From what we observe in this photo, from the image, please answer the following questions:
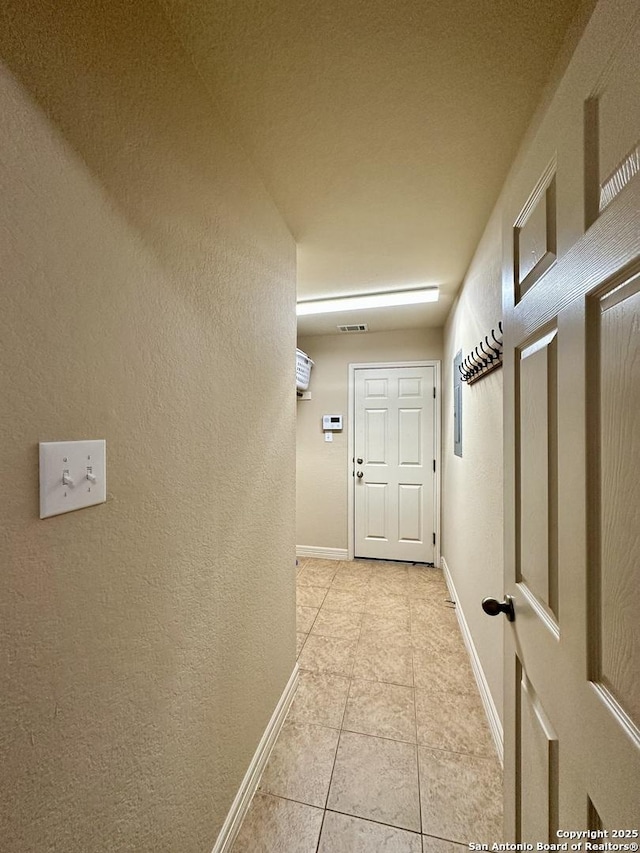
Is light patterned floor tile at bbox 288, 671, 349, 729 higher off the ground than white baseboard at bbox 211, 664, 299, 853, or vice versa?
white baseboard at bbox 211, 664, 299, 853

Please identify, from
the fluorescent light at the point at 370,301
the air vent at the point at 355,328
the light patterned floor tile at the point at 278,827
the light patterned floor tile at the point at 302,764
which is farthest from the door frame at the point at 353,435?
the light patterned floor tile at the point at 278,827

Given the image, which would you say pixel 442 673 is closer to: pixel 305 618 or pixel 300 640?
pixel 300 640

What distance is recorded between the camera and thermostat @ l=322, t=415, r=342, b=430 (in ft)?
12.1

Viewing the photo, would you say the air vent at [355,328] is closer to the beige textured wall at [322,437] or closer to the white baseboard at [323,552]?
the beige textured wall at [322,437]

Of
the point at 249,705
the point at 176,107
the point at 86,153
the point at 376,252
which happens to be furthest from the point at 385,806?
the point at 376,252

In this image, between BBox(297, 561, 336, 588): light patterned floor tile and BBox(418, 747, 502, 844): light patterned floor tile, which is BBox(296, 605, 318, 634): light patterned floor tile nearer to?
BBox(297, 561, 336, 588): light patterned floor tile

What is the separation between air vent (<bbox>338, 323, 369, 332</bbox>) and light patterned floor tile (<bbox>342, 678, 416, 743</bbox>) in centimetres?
282

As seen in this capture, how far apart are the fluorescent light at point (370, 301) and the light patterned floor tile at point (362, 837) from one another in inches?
112

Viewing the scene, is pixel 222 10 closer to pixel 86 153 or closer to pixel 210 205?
pixel 210 205

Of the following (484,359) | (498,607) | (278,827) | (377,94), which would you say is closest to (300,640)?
(278,827)

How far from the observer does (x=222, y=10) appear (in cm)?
84

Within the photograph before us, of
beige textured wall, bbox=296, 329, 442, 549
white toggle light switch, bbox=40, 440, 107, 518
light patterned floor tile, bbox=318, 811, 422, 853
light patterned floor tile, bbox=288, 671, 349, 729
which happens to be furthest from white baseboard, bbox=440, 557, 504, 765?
white toggle light switch, bbox=40, 440, 107, 518

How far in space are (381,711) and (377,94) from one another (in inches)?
97.2

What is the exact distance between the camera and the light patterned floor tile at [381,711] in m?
1.55
